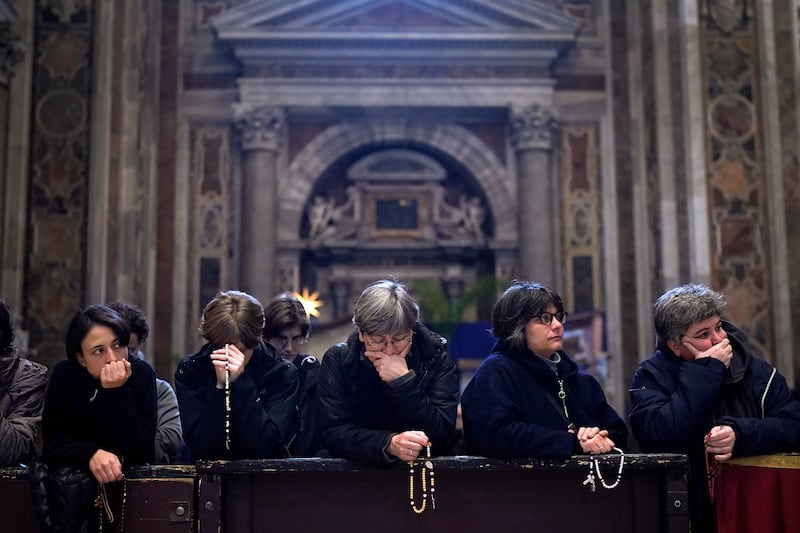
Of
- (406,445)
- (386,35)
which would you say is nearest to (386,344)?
(406,445)

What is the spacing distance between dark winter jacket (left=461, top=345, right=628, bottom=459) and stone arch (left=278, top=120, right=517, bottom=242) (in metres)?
9.66

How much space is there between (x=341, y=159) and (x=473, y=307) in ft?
8.59

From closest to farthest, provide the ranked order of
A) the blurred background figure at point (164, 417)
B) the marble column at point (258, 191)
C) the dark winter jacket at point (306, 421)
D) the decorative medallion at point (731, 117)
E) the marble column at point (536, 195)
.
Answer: the dark winter jacket at point (306, 421)
the blurred background figure at point (164, 417)
the decorative medallion at point (731, 117)
the marble column at point (258, 191)
the marble column at point (536, 195)

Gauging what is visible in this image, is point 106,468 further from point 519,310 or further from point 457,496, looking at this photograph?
point 519,310

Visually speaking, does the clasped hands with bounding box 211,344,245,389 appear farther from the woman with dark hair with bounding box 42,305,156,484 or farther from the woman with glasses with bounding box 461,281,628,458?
the woman with glasses with bounding box 461,281,628,458

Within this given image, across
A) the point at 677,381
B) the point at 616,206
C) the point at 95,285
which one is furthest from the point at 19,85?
the point at 677,381

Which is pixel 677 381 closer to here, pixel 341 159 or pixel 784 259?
pixel 784 259

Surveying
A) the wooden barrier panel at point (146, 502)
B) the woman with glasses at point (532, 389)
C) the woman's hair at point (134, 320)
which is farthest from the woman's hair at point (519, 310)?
the woman's hair at point (134, 320)

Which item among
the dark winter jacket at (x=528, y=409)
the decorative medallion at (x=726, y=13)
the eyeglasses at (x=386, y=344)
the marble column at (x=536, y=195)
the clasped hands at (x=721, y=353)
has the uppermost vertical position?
the decorative medallion at (x=726, y=13)

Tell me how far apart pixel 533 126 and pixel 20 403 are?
33.1 ft

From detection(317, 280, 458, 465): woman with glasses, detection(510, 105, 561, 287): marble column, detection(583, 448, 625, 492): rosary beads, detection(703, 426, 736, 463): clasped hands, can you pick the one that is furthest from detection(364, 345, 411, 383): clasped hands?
detection(510, 105, 561, 287): marble column

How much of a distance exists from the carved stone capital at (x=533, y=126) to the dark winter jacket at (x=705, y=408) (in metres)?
9.44

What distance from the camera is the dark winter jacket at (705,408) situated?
11.6 feet

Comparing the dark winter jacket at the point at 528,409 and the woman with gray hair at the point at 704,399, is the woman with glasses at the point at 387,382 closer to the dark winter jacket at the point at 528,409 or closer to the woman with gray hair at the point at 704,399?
the dark winter jacket at the point at 528,409
